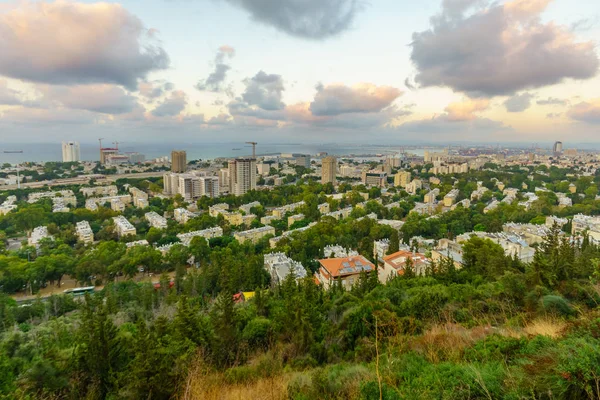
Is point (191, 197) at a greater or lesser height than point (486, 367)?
lesser

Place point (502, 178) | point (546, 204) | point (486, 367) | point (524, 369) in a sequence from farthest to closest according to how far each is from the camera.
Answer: point (502, 178) → point (546, 204) → point (486, 367) → point (524, 369)

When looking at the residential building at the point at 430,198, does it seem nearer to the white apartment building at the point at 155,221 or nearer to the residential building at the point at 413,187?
the residential building at the point at 413,187

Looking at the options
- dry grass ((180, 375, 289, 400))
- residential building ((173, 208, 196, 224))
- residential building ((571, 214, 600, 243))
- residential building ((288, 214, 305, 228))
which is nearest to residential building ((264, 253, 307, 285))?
residential building ((288, 214, 305, 228))

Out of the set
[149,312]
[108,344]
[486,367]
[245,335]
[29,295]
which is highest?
[486,367]

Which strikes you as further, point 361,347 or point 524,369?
point 361,347

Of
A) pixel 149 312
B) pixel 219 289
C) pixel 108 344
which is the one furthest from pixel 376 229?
pixel 108 344

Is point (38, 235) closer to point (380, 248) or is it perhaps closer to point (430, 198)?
point (380, 248)

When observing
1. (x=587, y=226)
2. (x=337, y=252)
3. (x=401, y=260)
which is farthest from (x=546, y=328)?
(x=587, y=226)

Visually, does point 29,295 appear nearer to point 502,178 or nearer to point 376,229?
point 376,229
